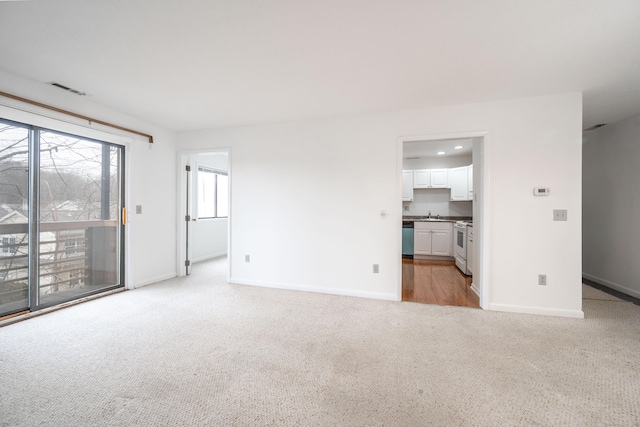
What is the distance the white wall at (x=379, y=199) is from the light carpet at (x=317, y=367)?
53cm

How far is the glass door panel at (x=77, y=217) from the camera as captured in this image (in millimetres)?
3057

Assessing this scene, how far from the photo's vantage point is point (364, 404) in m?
1.65

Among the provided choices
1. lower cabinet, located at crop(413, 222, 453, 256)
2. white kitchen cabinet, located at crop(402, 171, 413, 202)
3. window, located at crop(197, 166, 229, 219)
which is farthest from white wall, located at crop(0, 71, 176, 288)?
white kitchen cabinet, located at crop(402, 171, 413, 202)

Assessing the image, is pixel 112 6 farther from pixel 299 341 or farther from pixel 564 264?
pixel 564 264

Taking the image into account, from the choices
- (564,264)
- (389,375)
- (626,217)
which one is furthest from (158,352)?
(626,217)

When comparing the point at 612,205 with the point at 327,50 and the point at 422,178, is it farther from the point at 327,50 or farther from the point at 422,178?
the point at 327,50

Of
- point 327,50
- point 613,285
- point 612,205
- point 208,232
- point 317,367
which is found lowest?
point 317,367

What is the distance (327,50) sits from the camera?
221 cm

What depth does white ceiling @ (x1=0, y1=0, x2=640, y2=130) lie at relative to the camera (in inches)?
69.2

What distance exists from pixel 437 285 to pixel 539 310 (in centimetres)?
135

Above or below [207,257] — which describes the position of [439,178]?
above

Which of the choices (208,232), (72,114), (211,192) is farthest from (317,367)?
(211,192)

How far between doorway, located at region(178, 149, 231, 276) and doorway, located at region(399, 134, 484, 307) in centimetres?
380

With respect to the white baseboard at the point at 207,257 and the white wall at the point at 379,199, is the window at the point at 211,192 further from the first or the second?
the white wall at the point at 379,199
